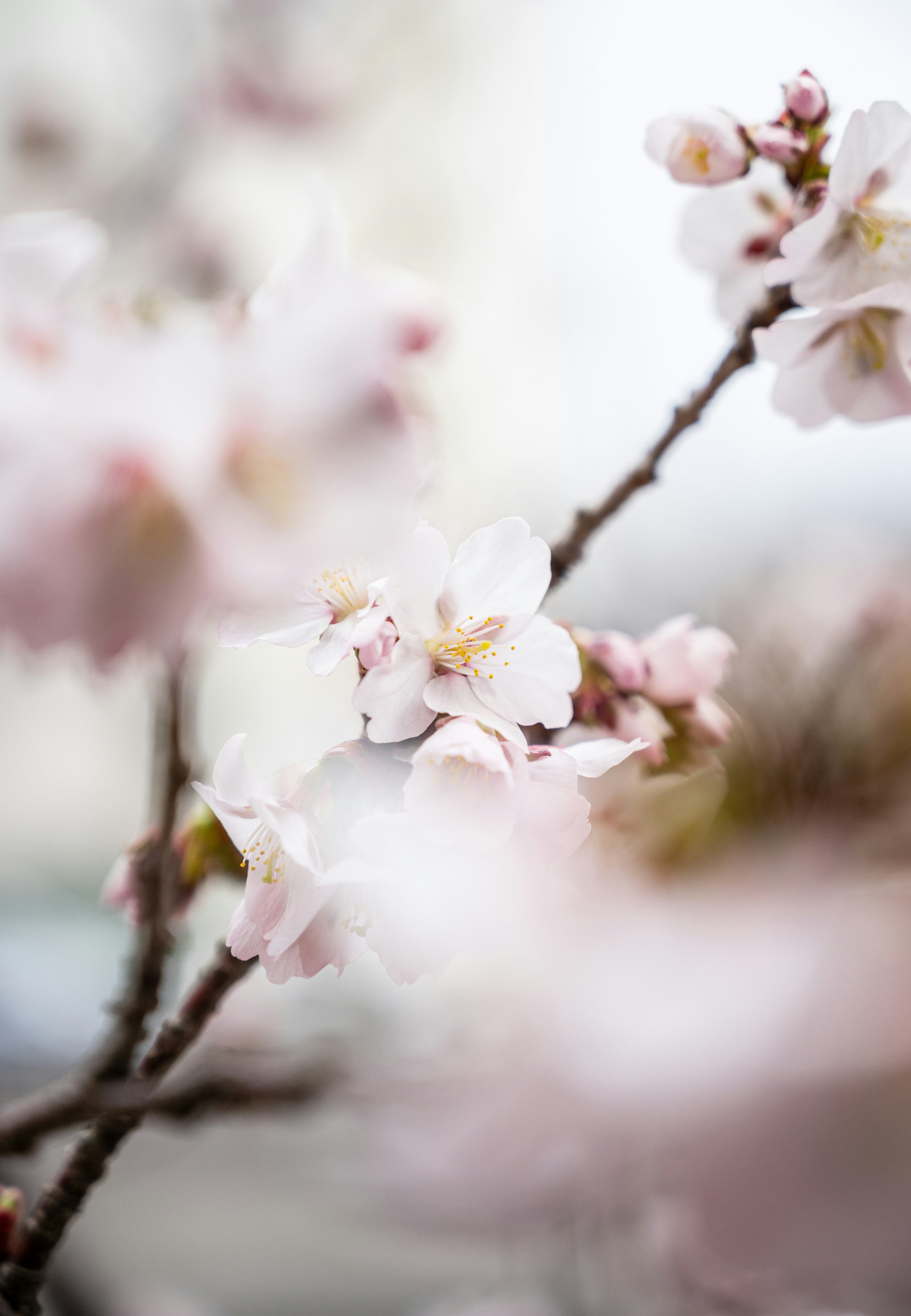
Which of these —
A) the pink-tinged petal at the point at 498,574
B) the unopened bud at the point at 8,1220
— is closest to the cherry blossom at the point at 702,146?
the pink-tinged petal at the point at 498,574

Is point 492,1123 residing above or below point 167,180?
below

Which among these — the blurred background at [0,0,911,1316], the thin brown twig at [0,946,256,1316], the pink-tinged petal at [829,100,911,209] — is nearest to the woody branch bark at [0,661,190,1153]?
the thin brown twig at [0,946,256,1316]

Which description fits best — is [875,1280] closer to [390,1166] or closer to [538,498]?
[390,1166]

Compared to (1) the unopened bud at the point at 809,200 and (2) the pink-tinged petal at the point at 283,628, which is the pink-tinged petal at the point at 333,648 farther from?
(1) the unopened bud at the point at 809,200

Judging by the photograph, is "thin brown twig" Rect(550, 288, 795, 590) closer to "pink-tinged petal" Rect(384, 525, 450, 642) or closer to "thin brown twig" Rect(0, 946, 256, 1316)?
"pink-tinged petal" Rect(384, 525, 450, 642)

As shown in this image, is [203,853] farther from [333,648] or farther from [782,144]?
[782,144]

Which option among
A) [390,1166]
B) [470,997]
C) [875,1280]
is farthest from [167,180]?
[875,1280]

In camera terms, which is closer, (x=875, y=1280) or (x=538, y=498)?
(x=875, y=1280)
